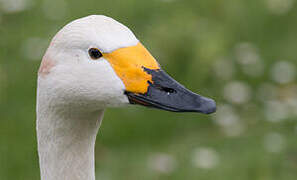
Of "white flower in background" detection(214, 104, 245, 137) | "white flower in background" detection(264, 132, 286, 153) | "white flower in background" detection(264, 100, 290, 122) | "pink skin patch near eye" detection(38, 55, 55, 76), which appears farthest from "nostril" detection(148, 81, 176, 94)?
"white flower in background" detection(264, 100, 290, 122)

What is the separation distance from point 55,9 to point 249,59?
1.35m

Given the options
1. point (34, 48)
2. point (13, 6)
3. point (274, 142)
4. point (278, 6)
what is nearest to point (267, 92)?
point (274, 142)

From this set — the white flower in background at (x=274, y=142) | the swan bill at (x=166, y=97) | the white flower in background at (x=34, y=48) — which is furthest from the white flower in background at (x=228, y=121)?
the swan bill at (x=166, y=97)

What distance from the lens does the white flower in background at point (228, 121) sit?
3.15 meters

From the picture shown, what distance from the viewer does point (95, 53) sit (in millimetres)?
1432

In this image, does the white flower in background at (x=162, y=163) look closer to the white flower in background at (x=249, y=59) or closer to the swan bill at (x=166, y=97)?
the white flower in background at (x=249, y=59)

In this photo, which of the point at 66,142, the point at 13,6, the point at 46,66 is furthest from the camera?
the point at 13,6

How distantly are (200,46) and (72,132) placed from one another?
5.55 ft

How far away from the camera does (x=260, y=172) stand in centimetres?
278

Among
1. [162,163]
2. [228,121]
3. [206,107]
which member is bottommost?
[162,163]

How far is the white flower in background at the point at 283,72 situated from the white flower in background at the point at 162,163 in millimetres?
948

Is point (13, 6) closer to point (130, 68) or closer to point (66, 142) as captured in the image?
point (66, 142)

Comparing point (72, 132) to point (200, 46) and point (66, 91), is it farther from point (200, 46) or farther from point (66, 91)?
point (200, 46)

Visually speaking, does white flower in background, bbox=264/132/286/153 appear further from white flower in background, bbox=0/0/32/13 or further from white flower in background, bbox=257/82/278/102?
white flower in background, bbox=0/0/32/13
